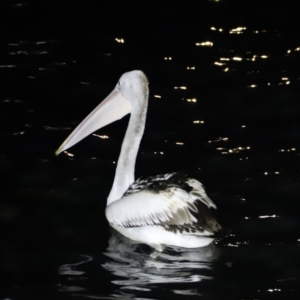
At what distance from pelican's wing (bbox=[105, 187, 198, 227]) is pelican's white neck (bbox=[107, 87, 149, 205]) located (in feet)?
0.84

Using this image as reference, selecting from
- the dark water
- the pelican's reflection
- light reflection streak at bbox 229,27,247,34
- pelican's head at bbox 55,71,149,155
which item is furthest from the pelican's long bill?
light reflection streak at bbox 229,27,247,34

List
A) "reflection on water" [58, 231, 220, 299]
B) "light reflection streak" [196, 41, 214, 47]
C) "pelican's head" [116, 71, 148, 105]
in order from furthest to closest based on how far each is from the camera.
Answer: "light reflection streak" [196, 41, 214, 47], "pelican's head" [116, 71, 148, 105], "reflection on water" [58, 231, 220, 299]

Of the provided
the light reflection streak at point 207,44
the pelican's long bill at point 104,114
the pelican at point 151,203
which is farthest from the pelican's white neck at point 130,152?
the light reflection streak at point 207,44

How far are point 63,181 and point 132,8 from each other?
13.4ft

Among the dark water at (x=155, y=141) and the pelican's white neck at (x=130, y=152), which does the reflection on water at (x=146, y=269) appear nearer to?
the dark water at (x=155, y=141)

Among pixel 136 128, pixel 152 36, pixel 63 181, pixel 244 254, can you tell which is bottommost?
pixel 244 254

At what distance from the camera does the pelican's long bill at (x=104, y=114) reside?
17.6ft

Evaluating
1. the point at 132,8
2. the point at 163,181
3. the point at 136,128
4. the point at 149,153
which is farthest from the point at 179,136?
the point at 132,8

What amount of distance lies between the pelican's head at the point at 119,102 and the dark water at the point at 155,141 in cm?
50

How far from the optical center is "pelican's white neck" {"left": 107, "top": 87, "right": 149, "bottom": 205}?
5.22 meters

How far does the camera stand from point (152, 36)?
28.2ft

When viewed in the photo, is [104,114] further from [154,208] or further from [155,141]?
[155,141]

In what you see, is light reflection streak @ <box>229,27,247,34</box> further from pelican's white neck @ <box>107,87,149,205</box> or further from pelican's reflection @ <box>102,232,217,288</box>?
pelican's reflection @ <box>102,232,217,288</box>

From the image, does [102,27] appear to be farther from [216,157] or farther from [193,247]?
[193,247]
